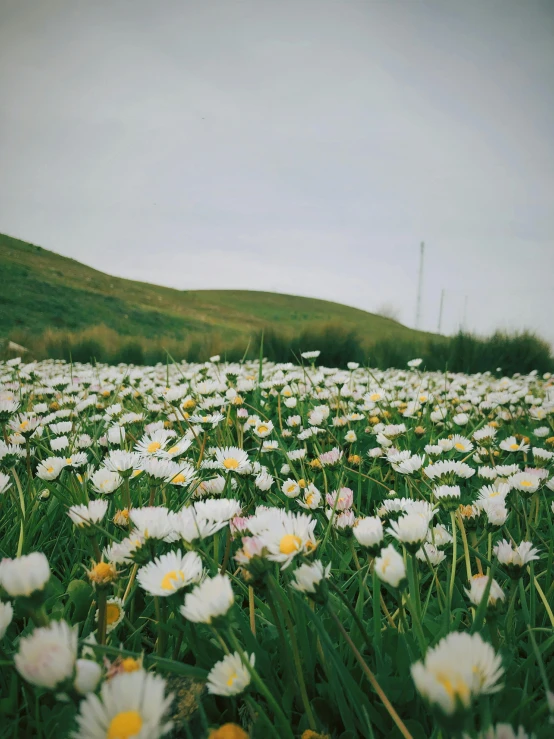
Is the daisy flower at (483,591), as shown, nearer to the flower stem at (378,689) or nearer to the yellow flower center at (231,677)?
the flower stem at (378,689)

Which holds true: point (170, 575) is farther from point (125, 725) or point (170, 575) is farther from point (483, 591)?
point (483, 591)

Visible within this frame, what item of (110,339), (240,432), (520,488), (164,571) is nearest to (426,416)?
(240,432)

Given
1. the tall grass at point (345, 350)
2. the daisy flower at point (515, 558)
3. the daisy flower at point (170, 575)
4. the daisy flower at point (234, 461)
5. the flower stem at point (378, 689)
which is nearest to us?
the flower stem at point (378, 689)

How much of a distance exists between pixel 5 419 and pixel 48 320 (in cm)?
1943

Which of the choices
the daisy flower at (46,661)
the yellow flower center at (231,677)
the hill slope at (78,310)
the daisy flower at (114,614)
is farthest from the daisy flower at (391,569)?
the hill slope at (78,310)

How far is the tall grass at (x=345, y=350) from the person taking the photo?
8172 mm

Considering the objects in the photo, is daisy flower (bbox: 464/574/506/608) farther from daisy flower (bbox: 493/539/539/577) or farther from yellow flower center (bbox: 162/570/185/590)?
yellow flower center (bbox: 162/570/185/590)

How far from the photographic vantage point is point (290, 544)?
0.62 meters

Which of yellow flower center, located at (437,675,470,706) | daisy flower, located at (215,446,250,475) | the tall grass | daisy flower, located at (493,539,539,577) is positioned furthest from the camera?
the tall grass

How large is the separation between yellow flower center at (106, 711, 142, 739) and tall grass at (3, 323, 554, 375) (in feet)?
23.9

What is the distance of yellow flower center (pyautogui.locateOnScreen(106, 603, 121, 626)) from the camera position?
2.78 ft

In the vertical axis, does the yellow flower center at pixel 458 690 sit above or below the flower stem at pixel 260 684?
above

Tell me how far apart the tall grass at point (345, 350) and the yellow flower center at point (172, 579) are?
23.1 ft

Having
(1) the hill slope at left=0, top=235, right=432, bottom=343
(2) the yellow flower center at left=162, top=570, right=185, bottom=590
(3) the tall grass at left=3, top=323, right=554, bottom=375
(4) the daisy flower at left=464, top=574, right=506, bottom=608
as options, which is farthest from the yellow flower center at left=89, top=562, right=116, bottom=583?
(1) the hill slope at left=0, top=235, right=432, bottom=343
